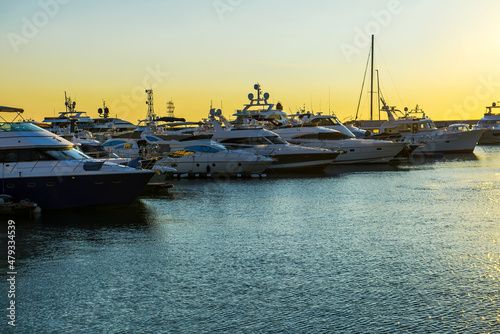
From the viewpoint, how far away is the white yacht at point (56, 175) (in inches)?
1105

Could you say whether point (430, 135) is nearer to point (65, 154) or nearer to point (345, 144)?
point (345, 144)

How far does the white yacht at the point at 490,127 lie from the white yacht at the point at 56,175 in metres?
89.0

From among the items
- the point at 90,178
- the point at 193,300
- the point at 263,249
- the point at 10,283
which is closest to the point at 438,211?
the point at 263,249

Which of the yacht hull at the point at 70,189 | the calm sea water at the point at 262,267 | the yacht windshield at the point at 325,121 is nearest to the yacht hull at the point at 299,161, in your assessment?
the yacht windshield at the point at 325,121

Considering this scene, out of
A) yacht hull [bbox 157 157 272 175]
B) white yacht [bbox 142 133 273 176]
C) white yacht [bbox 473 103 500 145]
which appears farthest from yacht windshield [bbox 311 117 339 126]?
white yacht [bbox 473 103 500 145]

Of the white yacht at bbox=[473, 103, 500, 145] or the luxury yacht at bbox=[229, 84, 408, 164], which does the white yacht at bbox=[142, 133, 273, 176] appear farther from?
the white yacht at bbox=[473, 103, 500, 145]

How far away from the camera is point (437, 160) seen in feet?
219

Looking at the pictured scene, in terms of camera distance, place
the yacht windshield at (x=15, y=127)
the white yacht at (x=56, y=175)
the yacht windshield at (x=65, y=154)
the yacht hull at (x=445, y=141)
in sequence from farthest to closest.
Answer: the yacht hull at (x=445, y=141)
the yacht windshield at (x=15, y=127)
the yacht windshield at (x=65, y=154)
the white yacht at (x=56, y=175)

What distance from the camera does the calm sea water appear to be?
48.8 ft

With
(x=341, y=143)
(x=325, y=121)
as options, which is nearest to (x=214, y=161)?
(x=341, y=143)

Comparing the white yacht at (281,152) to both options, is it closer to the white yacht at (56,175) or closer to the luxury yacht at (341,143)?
the luxury yacht at (341,143)

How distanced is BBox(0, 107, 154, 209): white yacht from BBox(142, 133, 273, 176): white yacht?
681 inches

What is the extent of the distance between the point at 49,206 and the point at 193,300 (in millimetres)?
14246

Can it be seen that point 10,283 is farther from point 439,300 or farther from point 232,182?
point 232,182
